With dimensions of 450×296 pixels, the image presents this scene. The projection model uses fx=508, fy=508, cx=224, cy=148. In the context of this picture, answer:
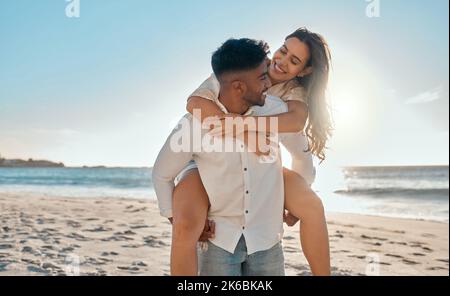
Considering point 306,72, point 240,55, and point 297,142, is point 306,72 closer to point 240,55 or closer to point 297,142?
point 297,142

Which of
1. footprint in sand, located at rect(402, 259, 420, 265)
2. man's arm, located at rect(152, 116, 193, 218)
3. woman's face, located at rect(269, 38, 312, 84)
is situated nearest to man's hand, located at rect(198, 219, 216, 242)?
man's arm, located at rect(152, 116, 193, 218)

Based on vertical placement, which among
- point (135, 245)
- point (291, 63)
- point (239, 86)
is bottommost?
point (135, 245)

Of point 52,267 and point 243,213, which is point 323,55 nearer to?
point 243,213

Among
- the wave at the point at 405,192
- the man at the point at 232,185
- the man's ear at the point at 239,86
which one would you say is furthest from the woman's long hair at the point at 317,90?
the wave at the point at 405,192

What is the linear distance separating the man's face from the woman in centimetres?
14

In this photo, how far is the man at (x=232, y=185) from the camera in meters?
2.14

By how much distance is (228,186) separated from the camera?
7.13 feet

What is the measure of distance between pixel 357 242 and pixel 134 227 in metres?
3.31

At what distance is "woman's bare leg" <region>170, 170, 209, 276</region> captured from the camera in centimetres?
208

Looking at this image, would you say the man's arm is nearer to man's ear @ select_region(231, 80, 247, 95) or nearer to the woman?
the woman

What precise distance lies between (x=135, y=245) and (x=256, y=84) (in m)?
4.49

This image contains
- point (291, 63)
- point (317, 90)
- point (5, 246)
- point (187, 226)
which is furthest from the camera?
point (5, 246)

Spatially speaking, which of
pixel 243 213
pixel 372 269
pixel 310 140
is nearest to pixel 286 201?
pixel 243 213

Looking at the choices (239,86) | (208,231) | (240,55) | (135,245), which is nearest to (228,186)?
(208,231)
